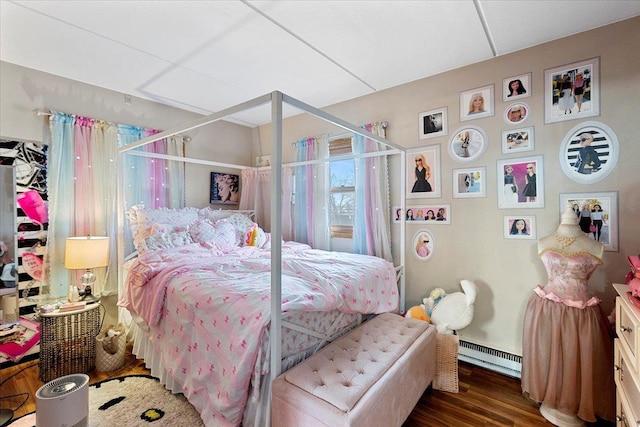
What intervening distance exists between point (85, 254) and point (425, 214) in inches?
115

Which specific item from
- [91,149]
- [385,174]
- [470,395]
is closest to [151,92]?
[91,149]

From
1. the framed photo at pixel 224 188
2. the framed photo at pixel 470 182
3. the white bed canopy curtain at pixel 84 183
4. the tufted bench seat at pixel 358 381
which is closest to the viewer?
the tufted bench seat at pixel 358 381

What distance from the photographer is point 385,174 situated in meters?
2.92

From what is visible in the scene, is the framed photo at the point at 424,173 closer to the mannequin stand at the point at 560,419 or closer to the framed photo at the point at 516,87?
the framed photo at the point at 516,87

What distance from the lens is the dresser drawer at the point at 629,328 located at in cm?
110

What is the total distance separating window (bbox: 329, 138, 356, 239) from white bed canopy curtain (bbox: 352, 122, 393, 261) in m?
0.16

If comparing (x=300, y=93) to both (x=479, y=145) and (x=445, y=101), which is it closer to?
(x=445, y=101)

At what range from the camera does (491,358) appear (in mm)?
2354

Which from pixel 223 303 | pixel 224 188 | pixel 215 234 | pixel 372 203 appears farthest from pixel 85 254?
pixel 372 203

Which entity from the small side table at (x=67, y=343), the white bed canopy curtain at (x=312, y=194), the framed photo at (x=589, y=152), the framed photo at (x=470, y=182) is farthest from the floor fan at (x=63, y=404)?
the framed photo at (x=589, y=152)

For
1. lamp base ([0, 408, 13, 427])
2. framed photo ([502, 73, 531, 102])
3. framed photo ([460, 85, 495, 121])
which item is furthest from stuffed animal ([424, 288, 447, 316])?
lamp base ([0, 408, 13, 427])

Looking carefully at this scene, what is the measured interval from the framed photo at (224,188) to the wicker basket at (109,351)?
75.1 inches

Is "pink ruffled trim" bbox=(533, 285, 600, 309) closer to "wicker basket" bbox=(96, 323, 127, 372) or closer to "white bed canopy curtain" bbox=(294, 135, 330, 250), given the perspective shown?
"white bed canopy curtain" bbox=(294, 135, 330, 250)

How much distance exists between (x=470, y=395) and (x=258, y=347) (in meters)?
1.60
